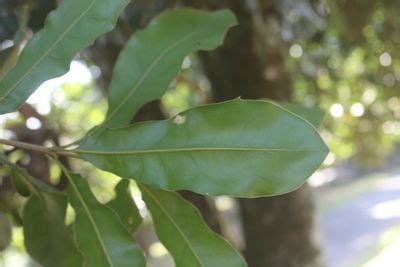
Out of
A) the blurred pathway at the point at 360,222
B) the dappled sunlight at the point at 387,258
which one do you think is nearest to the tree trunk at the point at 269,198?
the dappled sunlight at the point at 387,258

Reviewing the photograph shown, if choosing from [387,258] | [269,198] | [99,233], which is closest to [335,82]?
[269,198]

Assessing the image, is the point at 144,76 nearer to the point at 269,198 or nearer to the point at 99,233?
the point at 99,233

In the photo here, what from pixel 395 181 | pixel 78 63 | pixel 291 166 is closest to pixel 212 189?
pixel 291 166

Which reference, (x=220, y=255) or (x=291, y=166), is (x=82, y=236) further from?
(x=291, y=166)

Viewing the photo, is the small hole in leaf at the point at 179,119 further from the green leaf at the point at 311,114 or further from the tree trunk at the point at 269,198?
the tree trunk at the point at 269,198

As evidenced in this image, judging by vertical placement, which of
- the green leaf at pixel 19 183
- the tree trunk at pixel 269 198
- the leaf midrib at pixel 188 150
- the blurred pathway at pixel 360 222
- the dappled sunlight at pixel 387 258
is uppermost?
the blurred pathway at pixel 360 222

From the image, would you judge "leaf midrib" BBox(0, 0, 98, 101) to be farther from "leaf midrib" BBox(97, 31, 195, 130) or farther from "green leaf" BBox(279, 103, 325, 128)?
"green leaf" BBox(279, 103, 325, 128)
